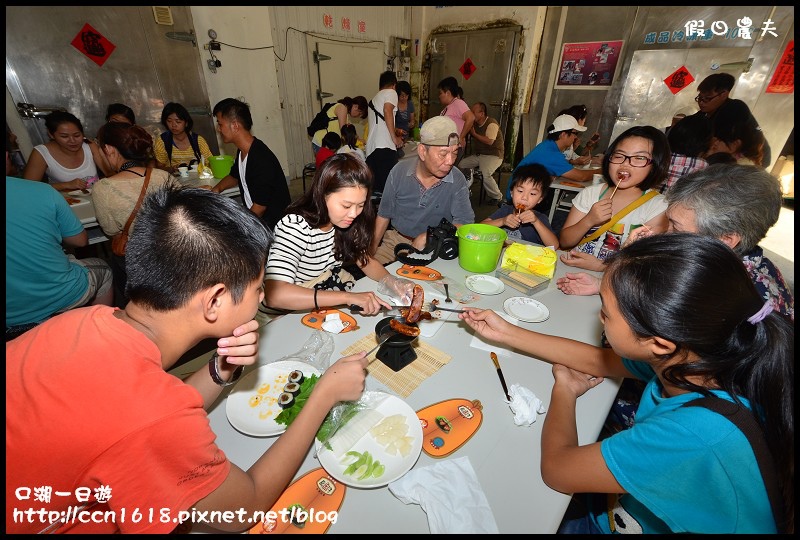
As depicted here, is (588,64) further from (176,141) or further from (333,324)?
(333,324)

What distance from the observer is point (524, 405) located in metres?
1.17

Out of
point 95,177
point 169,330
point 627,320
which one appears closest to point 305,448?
point 169,330

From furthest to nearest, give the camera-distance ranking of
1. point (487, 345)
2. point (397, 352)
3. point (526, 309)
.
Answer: point (526, 309) < point (487, 345) < point (397, 352)

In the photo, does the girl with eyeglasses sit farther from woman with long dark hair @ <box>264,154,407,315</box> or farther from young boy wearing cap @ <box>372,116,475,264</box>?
woman with long dark hair @ <box>264,154,407,315</box>

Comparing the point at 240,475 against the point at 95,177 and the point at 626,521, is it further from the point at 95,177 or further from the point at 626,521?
the point at 95,177

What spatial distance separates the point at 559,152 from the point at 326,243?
332 cm

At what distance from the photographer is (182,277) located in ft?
2.96

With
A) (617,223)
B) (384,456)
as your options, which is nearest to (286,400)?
(384,456)

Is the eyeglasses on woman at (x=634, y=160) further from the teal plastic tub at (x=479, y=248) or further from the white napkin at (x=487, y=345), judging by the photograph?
the white napkin at (x=487, y=345)

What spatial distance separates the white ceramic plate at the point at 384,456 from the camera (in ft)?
3.10

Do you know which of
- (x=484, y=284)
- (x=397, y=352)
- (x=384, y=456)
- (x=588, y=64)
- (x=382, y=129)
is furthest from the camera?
(x=588, y=64)

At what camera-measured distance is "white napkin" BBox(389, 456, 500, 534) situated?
2.84 ft

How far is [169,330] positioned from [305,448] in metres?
0.51

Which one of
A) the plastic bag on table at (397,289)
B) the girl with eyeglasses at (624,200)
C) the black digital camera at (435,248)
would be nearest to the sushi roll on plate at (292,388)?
the plastic bag on table at (397,289)
